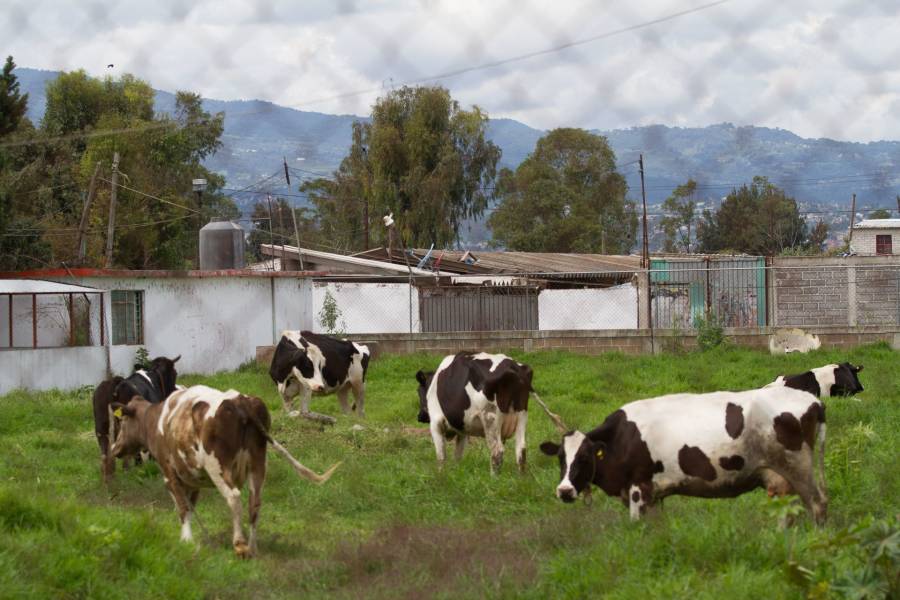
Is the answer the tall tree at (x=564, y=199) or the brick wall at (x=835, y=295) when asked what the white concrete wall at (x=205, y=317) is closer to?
the brick wall at (x=835, y=295)

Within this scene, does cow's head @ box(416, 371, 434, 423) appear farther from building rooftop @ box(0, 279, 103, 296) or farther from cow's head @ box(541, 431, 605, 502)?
building rooftop @ box(0, 279, 103, 296)

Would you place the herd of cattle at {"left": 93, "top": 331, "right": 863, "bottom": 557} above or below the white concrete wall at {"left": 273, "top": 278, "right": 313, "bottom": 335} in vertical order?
below

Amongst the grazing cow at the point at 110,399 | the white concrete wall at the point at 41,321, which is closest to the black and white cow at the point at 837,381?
the grazing cow at the point at 110,399

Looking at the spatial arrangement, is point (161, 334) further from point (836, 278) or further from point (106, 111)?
point (106, 111)

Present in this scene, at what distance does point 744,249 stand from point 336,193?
2690 cm

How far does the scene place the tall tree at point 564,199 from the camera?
6538cm

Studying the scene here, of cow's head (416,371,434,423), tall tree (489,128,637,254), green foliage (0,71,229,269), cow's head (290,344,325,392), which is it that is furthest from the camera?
tall tree (489,128,637,254)

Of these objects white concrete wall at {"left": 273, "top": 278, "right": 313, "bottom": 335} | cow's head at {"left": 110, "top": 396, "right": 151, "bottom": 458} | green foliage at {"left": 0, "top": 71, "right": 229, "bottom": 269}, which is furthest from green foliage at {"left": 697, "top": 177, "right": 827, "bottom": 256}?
cow's head at {"left": 110, "top": 396, "right": 151, "bottom": 458}

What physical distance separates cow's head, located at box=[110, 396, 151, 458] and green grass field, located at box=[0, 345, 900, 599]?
58 centimetres

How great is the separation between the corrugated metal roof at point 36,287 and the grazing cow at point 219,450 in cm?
1391

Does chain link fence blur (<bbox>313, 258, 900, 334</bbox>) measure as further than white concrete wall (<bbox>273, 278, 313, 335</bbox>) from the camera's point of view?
No

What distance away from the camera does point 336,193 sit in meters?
68.3

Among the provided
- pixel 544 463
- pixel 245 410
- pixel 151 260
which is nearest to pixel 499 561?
pixel 245 410

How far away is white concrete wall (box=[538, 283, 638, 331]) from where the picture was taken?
3191cm
